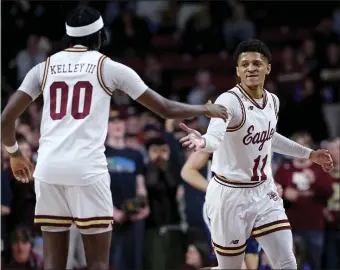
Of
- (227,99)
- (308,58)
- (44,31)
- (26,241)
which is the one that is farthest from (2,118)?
(308,58)

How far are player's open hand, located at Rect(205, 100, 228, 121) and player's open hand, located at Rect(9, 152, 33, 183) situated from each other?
1509mm

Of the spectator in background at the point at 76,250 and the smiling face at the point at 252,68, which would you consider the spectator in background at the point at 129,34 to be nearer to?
the spectator in background at the point at 76,250

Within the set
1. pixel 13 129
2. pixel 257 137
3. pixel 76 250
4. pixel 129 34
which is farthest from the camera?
pixel 129 34

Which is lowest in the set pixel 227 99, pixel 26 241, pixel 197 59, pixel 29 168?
pixel 26 241

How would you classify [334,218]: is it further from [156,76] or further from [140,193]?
[156,76]

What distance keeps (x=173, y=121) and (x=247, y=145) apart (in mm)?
4923

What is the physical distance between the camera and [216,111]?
6852 mm

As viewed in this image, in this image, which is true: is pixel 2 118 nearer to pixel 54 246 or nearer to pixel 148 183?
pixel 54 246

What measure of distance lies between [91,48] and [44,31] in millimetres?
10244

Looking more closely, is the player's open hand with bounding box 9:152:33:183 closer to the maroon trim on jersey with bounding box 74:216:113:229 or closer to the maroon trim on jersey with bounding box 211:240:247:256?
the maroon trim on jersey with bounding box 74:216:113:229

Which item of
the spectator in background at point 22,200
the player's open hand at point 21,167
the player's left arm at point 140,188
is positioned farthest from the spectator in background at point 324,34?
the player's open hand at point 21,167

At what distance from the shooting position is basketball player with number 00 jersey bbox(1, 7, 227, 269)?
6.75 metres

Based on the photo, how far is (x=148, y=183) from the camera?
12156 millimetres

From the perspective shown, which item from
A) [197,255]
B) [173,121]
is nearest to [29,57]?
[173,121]
